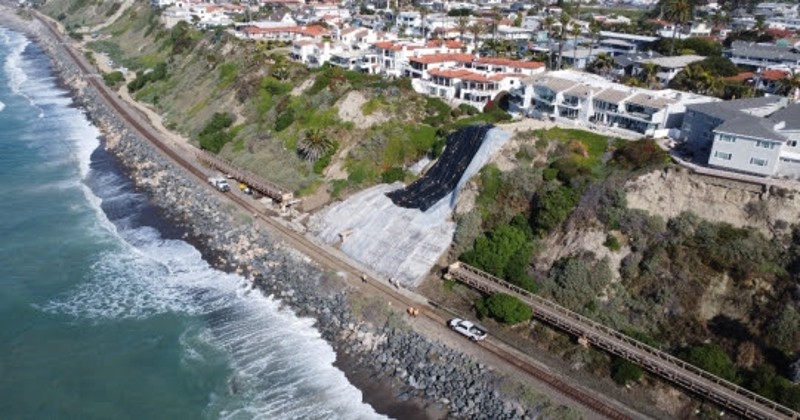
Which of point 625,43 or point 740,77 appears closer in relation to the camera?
point 740,77

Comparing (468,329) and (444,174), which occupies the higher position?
(444,174)

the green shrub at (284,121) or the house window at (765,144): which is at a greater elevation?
the house window at (765,144)

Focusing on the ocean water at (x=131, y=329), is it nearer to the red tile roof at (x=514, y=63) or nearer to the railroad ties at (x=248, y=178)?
the railroad ties at (x=248, y=178)

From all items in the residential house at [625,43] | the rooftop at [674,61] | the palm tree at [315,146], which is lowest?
the palm tree at [315,146]

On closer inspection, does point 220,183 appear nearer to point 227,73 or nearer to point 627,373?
point 227,73

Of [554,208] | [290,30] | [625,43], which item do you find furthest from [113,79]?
[554,208]

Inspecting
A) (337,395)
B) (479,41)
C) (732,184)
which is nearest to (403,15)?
(479,41)

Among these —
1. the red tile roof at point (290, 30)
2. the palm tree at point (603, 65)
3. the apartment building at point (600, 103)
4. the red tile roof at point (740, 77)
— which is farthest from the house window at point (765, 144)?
the red tile roof at point (290, 30)

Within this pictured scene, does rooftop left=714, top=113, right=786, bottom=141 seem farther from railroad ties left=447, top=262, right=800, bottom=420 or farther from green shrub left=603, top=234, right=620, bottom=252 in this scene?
railroad ties left=447, top=262, right=800, bottom=420
